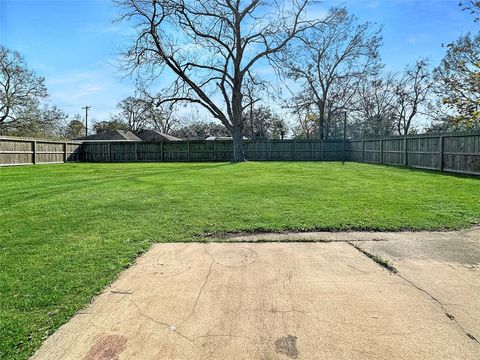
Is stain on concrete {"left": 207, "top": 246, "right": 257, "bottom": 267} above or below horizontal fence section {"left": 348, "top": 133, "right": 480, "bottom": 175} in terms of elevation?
below

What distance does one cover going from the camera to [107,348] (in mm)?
1922

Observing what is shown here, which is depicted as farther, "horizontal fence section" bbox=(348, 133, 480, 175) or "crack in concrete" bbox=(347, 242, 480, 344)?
"horizontal fence section" bbox=(348, 133, 480, 175)

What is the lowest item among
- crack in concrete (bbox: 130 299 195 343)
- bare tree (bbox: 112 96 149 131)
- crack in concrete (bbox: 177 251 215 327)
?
crack in concrete (bbox: 130 299 195 343)

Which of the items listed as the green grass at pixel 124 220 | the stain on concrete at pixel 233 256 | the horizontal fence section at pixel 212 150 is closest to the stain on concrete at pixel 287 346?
the stain on concrete at pixel 233 256

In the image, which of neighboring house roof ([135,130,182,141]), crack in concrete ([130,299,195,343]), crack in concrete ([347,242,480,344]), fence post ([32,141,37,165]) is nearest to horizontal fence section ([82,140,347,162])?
fence post ([32,141,37,165])

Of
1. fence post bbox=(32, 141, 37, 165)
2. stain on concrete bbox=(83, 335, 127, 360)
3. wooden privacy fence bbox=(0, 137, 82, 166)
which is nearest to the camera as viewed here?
stain on concrete bbox=(83, 335, 127, 360)

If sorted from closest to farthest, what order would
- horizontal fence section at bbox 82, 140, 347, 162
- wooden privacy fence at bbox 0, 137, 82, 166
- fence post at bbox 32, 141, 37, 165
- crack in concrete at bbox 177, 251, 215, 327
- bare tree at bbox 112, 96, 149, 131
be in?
1. crack in concrete at bbox 177, 251, 215, 327
2. wooden privacy fence at bbox 0, 137, 82, 166
3. fence post at bbox 32, 141, 37, 165
4. horizontal fence section at bbox 82, 140, 347, 162
5. bare tree at bbox 112, 96, 149, 131

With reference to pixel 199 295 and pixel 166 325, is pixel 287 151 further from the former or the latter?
pixel 166 325

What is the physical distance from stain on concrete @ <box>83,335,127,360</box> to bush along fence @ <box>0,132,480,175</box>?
1323 cm

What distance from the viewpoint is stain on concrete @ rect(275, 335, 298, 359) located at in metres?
1.86

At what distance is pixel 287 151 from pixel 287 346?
24.7m

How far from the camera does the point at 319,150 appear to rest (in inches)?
1030

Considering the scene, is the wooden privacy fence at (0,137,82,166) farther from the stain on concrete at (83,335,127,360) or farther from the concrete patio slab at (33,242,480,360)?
the stain on concrete at (83,335,127,360)

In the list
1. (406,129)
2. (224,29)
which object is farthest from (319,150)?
(406,129)
